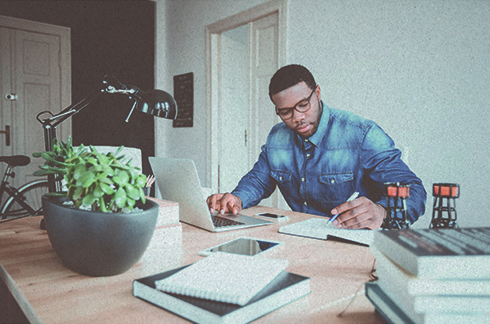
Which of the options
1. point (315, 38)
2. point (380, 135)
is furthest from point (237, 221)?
point (315, 38)

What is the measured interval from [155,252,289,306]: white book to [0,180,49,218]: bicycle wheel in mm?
3365

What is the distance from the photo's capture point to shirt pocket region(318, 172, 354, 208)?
61.7 inches

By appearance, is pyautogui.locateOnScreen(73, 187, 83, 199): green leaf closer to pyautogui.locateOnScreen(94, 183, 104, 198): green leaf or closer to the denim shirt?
pyautogui.locateOnScreen(94, 183, 104, 198): green leaf

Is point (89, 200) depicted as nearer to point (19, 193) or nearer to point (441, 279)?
point (441, 279)

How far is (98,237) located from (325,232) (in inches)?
24.1

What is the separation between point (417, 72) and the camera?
7.29 ft

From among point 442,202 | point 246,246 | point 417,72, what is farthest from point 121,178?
point 417,72

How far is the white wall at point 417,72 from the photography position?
1.99 meters

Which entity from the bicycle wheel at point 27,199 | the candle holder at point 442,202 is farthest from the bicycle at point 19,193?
the candle holder at point 442,202

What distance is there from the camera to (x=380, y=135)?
1530 millimetres

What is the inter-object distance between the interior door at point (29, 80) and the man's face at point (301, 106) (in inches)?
131

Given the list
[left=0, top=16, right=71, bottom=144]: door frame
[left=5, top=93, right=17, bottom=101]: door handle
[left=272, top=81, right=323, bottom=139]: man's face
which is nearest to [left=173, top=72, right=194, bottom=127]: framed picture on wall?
[left=0, top=16, right=71, bottom=144]: door frame

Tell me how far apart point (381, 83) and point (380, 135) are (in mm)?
1035

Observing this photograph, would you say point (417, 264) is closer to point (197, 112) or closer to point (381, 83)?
point (381, 83)
